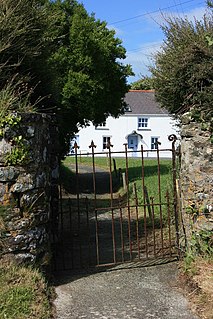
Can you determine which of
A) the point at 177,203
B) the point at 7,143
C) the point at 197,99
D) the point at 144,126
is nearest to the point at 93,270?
the point at 177,203

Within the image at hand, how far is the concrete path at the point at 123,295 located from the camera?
4.93m

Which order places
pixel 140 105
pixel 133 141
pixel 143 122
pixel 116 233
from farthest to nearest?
pixel 140 105
pixel 143 122
pixel 133 141
pixel 116 233

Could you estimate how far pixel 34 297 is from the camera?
16.2 feet

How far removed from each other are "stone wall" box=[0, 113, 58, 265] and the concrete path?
2.10 ft

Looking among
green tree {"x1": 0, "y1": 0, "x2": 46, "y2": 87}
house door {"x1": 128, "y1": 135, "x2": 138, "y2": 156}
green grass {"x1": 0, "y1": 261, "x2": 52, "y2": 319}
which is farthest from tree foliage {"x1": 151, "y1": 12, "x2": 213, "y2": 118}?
house door {"x1": 128, "y1": 135, "x2": 138, "y2": 156}

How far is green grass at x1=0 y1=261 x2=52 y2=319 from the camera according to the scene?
466cm

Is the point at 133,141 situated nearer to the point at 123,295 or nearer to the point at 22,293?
the point at 123,295

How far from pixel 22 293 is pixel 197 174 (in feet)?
9.40

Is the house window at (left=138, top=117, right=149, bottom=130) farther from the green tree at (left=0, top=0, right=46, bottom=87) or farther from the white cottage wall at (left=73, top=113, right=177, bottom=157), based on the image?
the green tree at (left=0, top=0, right=46, bottom=87)

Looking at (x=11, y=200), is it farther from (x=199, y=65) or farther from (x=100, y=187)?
(x=100, y=187)

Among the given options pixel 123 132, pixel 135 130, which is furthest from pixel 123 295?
pixel 135 130

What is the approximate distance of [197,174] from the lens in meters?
6.10

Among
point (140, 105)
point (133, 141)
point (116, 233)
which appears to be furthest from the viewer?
point (140, 105)

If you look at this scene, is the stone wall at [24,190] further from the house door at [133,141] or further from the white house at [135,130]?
the house door at [133,141]
